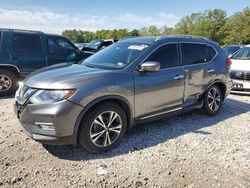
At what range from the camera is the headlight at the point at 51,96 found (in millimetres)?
3527

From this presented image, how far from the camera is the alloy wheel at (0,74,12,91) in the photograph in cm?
753

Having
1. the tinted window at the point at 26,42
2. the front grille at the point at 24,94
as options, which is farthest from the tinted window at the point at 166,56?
the tinted window at the point at 26,42

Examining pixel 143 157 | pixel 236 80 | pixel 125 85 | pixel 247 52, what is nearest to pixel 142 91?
pixel 125 85

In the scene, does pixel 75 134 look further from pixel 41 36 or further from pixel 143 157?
pixel 41 36

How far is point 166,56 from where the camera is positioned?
4.75 meters

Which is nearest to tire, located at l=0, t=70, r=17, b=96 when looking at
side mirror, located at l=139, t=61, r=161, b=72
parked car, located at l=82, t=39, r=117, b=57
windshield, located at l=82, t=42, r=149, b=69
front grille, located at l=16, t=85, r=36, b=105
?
windshield, located at l=82, t=42, r=149, b=69

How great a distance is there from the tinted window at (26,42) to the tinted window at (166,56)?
4.61m

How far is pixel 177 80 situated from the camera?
188 inches

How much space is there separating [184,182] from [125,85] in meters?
1.57

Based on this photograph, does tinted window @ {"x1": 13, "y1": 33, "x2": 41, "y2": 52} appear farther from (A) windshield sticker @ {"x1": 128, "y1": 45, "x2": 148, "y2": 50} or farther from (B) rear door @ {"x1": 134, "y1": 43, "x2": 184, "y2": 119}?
(B) rear door @ {"x1": 134, "y1": 43, "x2": 184, "y2": 119}

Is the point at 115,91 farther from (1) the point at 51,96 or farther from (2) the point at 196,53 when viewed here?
(2) the point at 196,53

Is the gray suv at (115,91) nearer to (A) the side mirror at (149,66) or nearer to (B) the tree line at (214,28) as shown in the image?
(A) the side mirror at (149,66)

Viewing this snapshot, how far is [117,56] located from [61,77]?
1.23 metres

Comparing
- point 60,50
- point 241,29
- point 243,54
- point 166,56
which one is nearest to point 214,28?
point 241,29
